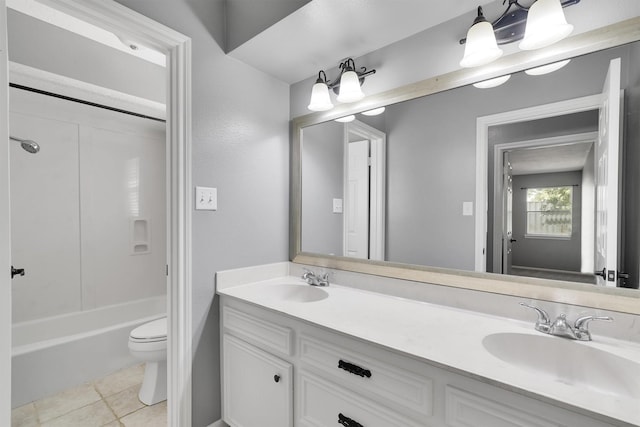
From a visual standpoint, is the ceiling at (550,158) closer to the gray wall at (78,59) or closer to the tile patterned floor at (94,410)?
the tile patterned floor at (94,410)

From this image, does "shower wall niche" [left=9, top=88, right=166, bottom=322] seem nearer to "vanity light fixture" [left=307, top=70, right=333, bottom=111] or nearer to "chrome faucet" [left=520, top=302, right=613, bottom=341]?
"vanity light fixture" [left=307, top=70, right=333, bottom=111]

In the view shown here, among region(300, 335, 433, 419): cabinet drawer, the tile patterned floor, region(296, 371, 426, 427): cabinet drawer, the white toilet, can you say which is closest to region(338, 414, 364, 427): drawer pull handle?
region(296, 371, 426, 427): cabinet drawer

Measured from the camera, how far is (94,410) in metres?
1.80

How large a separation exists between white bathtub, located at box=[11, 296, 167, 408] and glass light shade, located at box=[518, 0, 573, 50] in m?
3.01

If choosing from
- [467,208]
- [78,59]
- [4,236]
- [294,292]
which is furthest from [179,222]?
[78,59]

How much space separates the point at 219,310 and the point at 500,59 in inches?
69.2

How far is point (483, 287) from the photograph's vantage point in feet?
4.07

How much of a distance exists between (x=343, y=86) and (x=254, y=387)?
60.7 inches

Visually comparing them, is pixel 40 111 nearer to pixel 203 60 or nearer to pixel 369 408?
pixel 203 60

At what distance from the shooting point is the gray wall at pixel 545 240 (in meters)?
1.11

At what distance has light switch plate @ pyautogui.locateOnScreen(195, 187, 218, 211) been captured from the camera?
1.51 metres

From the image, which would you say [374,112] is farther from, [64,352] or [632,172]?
[64,352]

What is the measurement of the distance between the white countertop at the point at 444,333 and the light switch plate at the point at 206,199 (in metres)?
0.45

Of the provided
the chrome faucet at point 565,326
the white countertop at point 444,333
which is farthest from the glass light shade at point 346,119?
the chrome faucet at point 565,326
